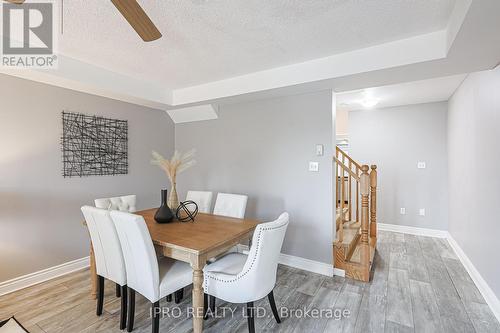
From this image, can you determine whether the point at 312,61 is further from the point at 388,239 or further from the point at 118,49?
the point at 388,239

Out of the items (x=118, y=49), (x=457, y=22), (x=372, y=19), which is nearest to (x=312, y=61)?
(x=372, y=19)

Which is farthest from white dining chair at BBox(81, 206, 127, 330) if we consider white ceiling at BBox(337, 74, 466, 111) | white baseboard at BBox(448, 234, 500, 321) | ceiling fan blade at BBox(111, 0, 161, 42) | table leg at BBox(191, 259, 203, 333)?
white ceiling at BBox(337, 74, 466, 111)

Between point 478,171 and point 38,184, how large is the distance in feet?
15.7

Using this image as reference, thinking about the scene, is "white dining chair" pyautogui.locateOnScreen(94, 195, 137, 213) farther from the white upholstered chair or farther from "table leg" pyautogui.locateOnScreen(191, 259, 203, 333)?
"table leg" pyautogui.locateOnScreen(191, 259, 203, 333)

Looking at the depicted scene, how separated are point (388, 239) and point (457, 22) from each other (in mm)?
3473

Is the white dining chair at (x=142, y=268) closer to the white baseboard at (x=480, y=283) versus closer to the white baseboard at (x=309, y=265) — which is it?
the white baseboard at (x=309, y=265)

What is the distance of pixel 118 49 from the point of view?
2.38m

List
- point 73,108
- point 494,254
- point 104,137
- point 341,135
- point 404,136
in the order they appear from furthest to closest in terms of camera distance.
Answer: point 341,135 < point 404,136 < point 104,137 < point 73,108 < point 494,254

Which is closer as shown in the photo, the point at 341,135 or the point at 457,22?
the point at 457,22

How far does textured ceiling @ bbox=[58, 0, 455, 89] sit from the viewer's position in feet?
5.68

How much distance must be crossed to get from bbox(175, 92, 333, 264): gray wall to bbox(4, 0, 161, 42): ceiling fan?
2.00 meters

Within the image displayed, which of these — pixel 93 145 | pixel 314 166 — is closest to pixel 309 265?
pixel 314 166

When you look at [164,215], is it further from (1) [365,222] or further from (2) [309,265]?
(1) [365,222]

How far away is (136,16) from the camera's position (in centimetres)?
137
